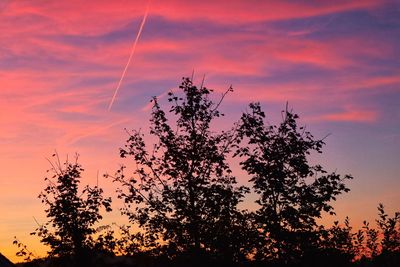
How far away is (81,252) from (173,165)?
851 centimetres

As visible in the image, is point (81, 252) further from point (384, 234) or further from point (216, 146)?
point (384, 234)

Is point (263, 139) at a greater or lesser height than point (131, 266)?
greater

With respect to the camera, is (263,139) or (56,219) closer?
(263,139)

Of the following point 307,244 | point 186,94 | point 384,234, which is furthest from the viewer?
point 384,234

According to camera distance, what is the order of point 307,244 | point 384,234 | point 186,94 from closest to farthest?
point 307,244 → point 186,94 → point 384,234

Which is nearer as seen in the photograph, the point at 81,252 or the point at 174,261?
the point at 174,261

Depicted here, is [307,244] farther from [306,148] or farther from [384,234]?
[384,234]

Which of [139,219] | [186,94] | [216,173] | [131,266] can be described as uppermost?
[186,94]

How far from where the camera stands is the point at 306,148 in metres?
30.3

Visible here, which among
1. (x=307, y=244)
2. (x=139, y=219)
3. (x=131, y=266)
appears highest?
(x=139, y=219)

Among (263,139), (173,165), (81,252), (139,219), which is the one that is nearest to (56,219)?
(81,252)

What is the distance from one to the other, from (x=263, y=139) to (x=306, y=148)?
9.00 ft

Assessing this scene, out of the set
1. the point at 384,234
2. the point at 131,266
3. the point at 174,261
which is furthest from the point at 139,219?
the point at 384,234

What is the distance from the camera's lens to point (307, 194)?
28703mm
